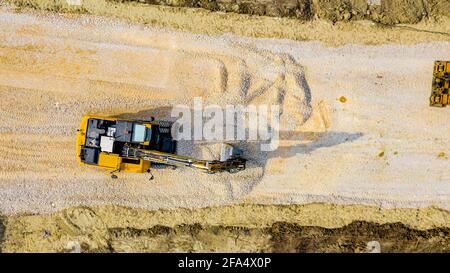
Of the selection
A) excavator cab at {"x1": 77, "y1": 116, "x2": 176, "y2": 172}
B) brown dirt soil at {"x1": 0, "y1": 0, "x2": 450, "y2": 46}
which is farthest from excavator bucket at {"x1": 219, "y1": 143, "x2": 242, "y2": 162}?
brown dirt soil at {"x1": 0, "y1": 0, "x2": 450, "y2": 46}

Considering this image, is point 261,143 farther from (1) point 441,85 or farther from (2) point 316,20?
(1) point 441,85

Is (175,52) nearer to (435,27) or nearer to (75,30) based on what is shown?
(75,30)

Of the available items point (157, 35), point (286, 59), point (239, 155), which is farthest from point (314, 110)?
point (157, 35)

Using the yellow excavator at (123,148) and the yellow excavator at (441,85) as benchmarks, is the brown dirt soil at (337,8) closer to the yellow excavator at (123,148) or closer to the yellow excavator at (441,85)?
the yellow excavator at (441,85)

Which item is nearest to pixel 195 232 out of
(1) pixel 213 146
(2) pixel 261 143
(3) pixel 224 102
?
(1) pixel 213 146

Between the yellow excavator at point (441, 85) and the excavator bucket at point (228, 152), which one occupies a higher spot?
the yellow excavator at point (441, 85)

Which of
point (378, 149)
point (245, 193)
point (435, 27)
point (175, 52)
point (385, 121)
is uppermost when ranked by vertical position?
point (435, 27)

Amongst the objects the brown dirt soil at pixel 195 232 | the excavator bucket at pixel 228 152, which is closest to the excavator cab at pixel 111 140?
the brown dirt soil at pixel 195 232
